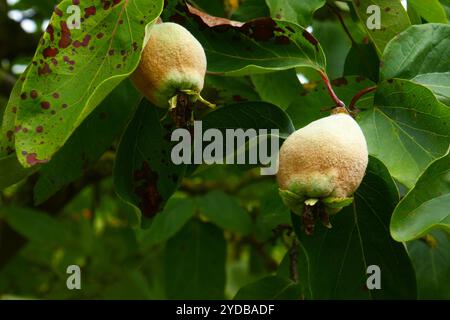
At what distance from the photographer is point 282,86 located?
4.07 ft

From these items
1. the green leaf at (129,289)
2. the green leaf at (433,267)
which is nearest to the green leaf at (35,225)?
the green leaf at (129,289)

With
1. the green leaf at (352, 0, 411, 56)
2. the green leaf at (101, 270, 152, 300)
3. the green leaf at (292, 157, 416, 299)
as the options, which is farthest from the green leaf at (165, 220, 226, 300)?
the green leaf at (352, 0, 411, 56)

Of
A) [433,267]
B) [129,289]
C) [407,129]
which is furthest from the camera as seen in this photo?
[129,289]

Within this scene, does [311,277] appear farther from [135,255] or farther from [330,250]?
[135,255]

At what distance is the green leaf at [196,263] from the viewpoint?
1805mm

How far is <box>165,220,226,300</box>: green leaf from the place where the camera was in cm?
180

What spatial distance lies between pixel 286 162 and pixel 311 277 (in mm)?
302

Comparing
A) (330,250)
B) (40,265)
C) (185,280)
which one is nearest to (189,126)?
(330,250)

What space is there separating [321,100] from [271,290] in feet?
1.31

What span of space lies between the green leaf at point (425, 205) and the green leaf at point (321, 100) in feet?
0.84

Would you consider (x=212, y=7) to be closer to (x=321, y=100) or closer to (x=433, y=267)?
(x=321, y=100)

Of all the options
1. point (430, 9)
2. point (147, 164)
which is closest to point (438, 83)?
point (430, 9)

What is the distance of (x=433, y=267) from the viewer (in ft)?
4.75

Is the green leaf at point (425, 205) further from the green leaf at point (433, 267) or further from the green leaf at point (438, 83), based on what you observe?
the green leaf at point (433, 267)
